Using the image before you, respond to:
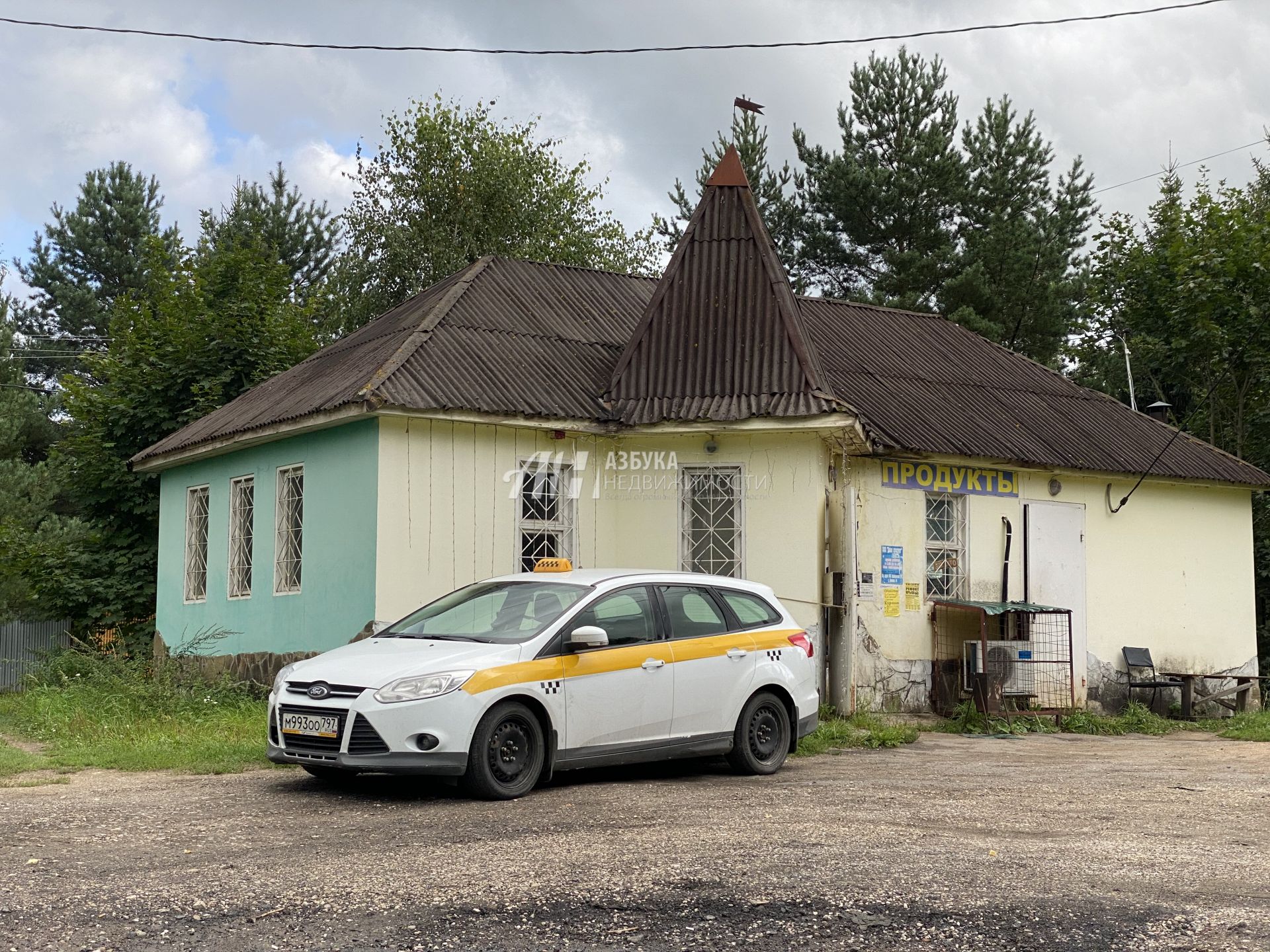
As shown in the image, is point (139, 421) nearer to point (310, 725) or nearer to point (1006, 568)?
point (1006, 568)

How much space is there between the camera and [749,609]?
10727 millimetres

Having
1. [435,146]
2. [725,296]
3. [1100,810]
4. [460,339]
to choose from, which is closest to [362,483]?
[460,339]

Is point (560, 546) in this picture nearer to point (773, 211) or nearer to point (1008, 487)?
point (1008, 487)

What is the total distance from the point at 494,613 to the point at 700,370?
5.99m

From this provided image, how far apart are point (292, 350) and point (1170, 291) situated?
14.4m

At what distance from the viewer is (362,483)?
14.2 m

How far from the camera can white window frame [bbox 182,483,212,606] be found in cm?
1809

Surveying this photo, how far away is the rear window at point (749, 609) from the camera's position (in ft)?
34.7

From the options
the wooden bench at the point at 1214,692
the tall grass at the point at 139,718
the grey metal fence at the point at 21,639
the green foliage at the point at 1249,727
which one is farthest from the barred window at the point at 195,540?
the green foliage at the point at 1249,727

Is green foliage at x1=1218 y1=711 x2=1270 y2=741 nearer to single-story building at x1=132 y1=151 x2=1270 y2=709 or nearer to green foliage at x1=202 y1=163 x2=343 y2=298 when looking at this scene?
single-story building at x1=132 y1=151 x2=1270 y2=709

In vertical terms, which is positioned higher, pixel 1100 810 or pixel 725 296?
pixel 725 296

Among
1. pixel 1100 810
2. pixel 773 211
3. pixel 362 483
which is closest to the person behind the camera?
pixel 1100 810

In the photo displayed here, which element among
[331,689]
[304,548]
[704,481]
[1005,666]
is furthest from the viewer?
[1005,666]

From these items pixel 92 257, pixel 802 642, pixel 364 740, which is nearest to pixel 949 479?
pixel 802 642
